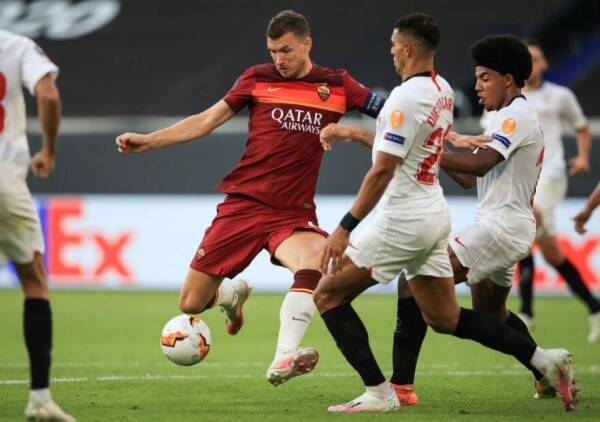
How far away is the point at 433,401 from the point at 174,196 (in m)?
8.30

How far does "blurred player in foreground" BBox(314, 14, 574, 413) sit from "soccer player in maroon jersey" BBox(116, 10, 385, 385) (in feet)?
3.25

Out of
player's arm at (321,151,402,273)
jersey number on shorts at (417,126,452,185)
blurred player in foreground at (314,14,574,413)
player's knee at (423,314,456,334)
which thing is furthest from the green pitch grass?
jersey number on shorts at (417,126,452,185)

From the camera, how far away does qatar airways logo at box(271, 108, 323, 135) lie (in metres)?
7.45

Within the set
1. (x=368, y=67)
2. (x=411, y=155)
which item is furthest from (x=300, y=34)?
(x=368, y=67)

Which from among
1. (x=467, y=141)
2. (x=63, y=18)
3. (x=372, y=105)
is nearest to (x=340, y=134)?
(x=467, y=141)

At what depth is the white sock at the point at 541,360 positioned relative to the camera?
261 inches

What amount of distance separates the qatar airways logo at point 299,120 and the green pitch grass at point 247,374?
1611mm

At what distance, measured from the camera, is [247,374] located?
27.9ft

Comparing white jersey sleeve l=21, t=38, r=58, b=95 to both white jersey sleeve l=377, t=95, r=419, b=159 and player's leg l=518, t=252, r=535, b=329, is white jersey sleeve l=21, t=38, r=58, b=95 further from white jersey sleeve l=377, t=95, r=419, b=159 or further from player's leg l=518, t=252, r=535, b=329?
player's leg l=518, t=252, r=535, b=329

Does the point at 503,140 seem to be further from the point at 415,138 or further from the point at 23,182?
the point at 23,182

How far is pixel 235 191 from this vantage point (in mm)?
7621

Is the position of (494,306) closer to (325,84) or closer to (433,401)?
(433,401)

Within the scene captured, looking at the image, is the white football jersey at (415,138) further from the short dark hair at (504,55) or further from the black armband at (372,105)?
the black armband at (372,105)

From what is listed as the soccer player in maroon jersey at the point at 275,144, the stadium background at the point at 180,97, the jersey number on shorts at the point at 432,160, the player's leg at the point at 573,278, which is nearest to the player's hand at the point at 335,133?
the jersey number on shorts at the point at 432,160
